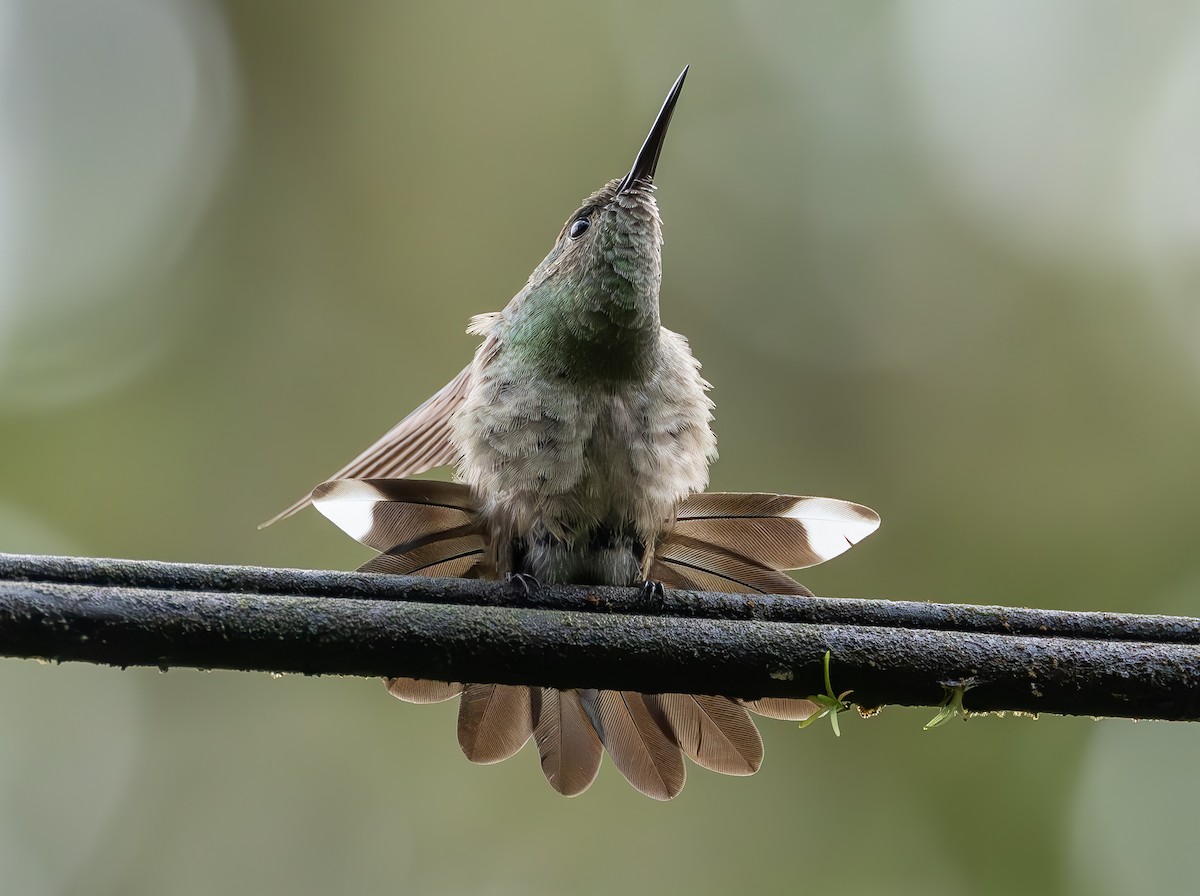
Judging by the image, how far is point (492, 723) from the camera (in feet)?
10.4

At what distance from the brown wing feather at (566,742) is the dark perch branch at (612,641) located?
1196 mm

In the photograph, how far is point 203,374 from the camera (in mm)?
8172

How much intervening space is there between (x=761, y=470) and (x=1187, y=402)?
114 inches

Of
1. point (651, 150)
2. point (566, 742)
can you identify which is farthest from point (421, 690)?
point (651, 150)

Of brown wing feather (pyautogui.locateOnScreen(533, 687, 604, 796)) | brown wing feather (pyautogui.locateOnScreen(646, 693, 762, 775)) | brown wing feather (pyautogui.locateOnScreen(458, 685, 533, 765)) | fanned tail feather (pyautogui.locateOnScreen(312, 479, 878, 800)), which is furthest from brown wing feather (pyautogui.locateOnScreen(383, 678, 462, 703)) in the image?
brown wing feather (pyautogui.locateOnScreen(646, 693, 762, 775))

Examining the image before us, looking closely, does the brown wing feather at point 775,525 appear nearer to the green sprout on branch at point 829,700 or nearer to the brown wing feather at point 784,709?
the brown wing feather at point 784,709

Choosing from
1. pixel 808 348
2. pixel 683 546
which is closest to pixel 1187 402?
pixel 808 348

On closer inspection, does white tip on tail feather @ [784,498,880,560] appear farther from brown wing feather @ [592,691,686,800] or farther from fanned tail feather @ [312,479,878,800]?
brown wing feather @ [592,691,686,800]

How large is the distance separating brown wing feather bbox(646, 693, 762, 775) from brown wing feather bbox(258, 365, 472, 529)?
128cm

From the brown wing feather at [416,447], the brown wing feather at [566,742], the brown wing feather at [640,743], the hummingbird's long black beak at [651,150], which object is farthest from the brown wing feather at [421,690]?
the hummingbird's long black beak at [651,150]

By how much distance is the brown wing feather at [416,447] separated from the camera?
3.89 m

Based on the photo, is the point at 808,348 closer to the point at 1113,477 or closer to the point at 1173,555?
the point at 1113,477

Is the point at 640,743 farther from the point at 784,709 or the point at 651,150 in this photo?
the point at 651,150

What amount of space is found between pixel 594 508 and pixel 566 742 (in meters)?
0.70
